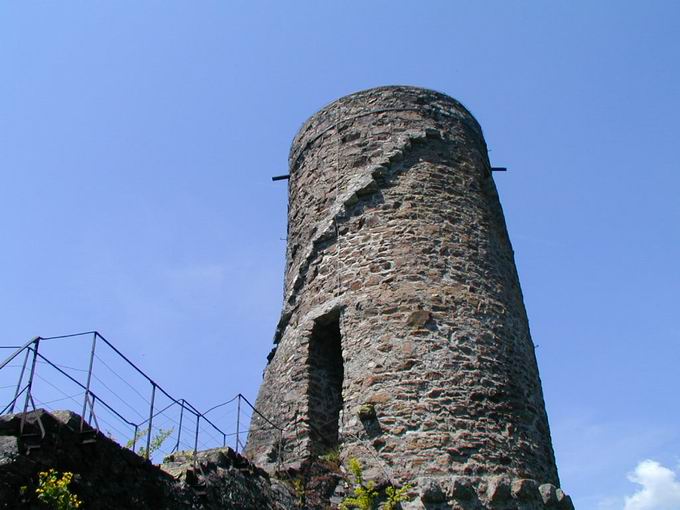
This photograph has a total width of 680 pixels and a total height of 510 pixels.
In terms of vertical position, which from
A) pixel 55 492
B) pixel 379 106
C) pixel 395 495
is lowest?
pixel 55 492

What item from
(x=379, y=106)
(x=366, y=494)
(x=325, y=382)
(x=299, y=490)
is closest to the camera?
(x=366, y=494)

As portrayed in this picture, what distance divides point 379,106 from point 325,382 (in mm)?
4345

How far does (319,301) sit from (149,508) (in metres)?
4.22

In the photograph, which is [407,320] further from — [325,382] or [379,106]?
[379,106]

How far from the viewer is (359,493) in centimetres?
759

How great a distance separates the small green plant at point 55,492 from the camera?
4781mm

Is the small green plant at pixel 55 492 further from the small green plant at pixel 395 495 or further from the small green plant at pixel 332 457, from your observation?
the small green plant at pixel 332 457

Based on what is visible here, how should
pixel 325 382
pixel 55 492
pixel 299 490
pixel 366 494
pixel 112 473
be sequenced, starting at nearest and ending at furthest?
pixel 55 492
pixel 112 473
pixel 366 494
pixel 299 490
pixel 325 382

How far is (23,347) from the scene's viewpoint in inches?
218

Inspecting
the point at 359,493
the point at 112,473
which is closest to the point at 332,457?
the point at 359,493

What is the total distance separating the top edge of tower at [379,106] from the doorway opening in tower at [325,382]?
3312 mm

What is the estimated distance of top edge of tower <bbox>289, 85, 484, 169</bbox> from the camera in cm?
1115

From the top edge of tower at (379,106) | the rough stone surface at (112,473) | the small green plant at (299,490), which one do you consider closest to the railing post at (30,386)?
the rough stone surface at (112,473)

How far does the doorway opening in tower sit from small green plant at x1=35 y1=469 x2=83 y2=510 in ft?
12.8
